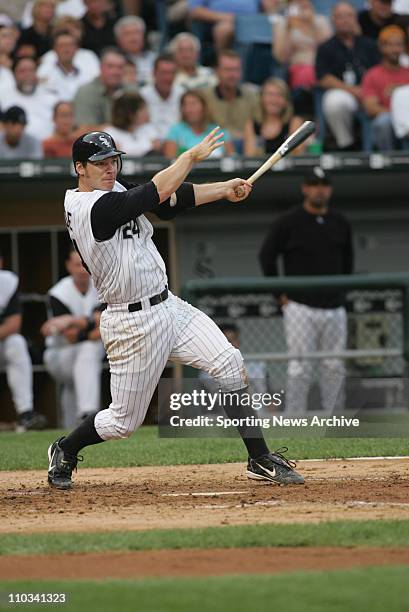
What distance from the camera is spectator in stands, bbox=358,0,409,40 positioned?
13477 mm

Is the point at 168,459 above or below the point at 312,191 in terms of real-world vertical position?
below

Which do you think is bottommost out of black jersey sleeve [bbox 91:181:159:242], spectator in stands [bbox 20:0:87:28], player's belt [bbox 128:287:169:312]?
player's belt [bbox 128:287:169:312]

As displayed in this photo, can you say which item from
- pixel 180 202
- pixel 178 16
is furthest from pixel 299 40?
pixel 180 202

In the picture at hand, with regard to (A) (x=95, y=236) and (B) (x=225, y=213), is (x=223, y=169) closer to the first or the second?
(B) (x=225, y=213)

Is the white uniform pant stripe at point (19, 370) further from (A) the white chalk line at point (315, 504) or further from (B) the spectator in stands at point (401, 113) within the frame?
(A) the white chalk line at point (315, 504)

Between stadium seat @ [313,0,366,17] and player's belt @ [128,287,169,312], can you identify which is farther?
stadium seat @ [313,0,366,17]

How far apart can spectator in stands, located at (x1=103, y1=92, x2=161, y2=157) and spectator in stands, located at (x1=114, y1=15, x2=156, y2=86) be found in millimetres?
1152

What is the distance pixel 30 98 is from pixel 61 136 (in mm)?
940

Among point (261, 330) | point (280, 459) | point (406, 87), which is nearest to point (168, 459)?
point (280, 459)

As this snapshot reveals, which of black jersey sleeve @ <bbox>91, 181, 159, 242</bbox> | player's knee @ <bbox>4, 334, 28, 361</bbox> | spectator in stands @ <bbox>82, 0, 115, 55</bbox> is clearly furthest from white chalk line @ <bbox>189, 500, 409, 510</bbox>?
spectator in stands @ <bbox>82, 0, 115, 55</bbox>

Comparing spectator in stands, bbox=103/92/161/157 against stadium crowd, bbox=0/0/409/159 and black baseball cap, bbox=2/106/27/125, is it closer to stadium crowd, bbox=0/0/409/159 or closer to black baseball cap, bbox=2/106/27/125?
stadium crowd, bbox=0/0/409/159

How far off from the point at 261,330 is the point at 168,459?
3766 millimetres

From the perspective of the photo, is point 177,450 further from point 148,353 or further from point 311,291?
point 311,291

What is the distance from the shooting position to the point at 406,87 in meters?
11.7
